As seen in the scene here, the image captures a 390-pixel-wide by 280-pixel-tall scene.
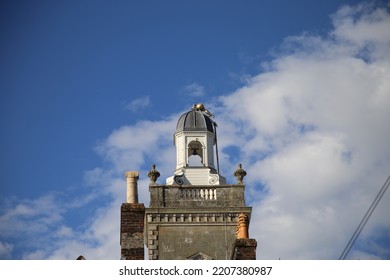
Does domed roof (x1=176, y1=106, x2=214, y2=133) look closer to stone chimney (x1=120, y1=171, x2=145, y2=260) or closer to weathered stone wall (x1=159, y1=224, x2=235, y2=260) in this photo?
weathered stone wall (x1=159, y1=224, x2=235, y2=260)

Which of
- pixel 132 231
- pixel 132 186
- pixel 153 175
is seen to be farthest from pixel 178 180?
pixel 132 231

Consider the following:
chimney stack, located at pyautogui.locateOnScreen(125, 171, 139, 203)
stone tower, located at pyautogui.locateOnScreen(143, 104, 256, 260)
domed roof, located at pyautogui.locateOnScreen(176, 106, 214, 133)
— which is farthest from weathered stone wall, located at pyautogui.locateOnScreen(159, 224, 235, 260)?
chimney stack, located at pyautogui.locateOnScreen(125, 171, 139, 203)

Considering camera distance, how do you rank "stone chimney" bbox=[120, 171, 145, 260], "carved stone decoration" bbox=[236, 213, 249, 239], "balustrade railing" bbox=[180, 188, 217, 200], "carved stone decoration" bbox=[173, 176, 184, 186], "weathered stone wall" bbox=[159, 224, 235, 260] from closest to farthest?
"stone chimney" bbox=[120, 171, 145, 260]
"carved stone decoration" bbox=[236, 213, 249, 239]
"weathered stone wall" bbox=[159, 224, 235, 260]
"balustrade railing" bbox=[180, 188, 217, 200]
"carved stone decoration" bbox=[173, 176, 184, 186]

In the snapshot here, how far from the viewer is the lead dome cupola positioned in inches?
1951

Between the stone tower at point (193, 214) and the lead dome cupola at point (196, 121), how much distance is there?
2.00 metres

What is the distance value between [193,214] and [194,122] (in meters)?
6.03

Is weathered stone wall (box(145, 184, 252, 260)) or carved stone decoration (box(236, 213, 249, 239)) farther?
weathered stone wall (box(145, 184, 252, 260))

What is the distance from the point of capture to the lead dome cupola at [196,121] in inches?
1951

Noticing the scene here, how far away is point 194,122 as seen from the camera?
4991cm
